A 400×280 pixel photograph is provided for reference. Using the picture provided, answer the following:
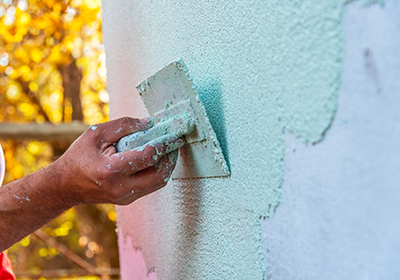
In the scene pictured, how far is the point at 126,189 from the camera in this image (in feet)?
2.99

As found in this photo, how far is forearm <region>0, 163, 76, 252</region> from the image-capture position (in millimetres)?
967

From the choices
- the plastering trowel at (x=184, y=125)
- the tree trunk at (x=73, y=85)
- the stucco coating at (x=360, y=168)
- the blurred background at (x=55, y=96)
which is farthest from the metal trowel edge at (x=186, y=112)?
the tree trunk at (x=73, y=85)

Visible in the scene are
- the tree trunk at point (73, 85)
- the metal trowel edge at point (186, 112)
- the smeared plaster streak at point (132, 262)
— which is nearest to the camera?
the metal trowel edge at point (186, 112)

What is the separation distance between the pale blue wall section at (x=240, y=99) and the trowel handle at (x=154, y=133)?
0.27ft

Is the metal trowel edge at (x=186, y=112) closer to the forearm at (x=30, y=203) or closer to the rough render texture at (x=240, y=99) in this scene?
the rough render texture at (x=240, y=99)

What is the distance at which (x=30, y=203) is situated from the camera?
3.27 ft

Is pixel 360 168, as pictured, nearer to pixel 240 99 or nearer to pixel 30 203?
pixel 240 99

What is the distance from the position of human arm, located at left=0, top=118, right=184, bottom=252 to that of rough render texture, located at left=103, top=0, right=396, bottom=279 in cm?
15

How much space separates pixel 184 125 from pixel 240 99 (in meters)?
0.17

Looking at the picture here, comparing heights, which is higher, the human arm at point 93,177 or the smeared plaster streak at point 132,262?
the human arm at point 93,177

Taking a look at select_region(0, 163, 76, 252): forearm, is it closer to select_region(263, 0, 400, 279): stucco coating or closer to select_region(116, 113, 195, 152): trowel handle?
select_region(116, 113, 195, 152): trowel handle

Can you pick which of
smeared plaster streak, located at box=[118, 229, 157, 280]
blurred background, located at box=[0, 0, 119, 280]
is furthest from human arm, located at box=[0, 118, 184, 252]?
blurred background, located at box=[0, 0, 119, 280]

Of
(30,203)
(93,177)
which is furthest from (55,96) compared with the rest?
(93,177)

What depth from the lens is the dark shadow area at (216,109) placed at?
85cm
